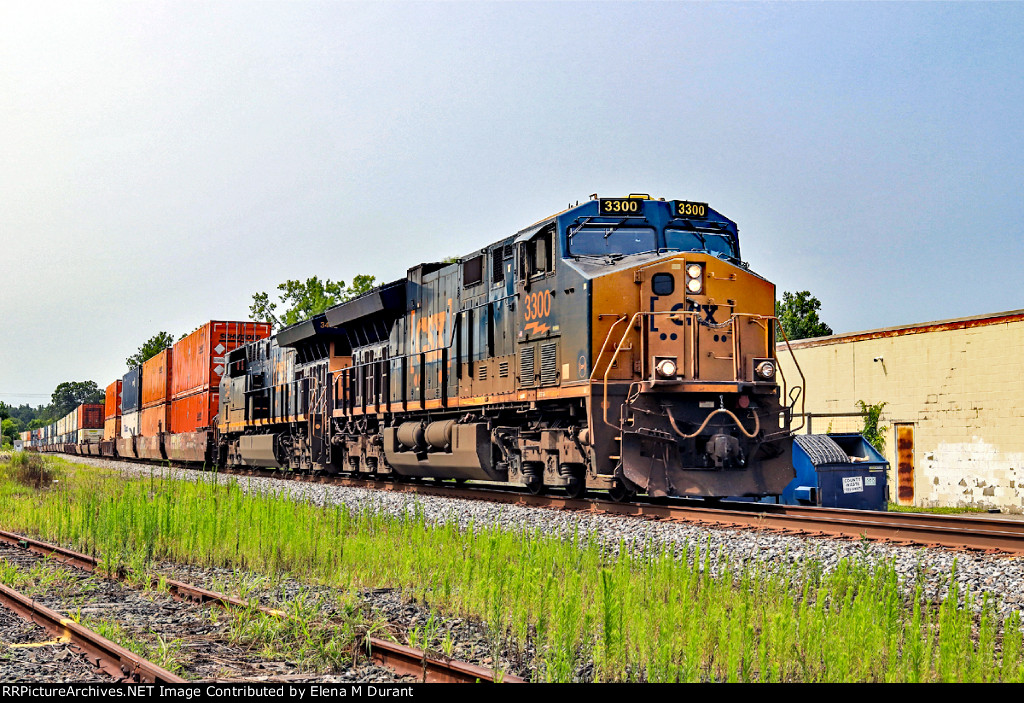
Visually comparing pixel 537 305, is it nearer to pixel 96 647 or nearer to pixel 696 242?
pixel 696 242

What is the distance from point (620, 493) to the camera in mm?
12844

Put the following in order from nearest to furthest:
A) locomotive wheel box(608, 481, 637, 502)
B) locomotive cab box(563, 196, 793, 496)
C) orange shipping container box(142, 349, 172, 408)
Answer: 1. locomotive cab box(563, 196, 793, 496)
2. locomotive wheel box(608, 481, 637, 502)
3. orange shipping container box(142, 349, 172, 408)

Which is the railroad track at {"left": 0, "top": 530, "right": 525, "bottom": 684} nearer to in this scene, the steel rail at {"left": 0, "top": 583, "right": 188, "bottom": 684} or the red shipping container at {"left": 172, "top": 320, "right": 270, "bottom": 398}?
the steel rail at {"left": 0, "top": 583, "right": 188, "bottom": 684}

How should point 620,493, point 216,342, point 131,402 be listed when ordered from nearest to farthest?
point 620,493 < point 216,342 < point 131,402

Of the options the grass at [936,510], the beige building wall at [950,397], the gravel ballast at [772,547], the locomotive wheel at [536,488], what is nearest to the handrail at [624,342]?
the gravel ballast at [772,547]

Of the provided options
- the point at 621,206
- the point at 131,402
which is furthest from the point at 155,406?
the point at 621,206

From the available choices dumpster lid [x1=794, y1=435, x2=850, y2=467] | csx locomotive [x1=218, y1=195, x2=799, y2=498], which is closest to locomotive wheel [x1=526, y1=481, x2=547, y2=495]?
csx locomotive [x1=218, y1=195, x2=799, y2=498]

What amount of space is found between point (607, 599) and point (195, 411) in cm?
3057

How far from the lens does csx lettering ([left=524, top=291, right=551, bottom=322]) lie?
13203 millimetres

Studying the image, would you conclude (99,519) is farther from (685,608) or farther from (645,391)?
(685,608)

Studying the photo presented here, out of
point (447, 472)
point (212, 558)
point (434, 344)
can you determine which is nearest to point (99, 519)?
point (212, 558)

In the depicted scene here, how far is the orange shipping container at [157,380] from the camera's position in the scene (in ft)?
125

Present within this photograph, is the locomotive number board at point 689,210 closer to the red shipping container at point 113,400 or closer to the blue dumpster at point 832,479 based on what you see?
the blue dumpster at point 832,479

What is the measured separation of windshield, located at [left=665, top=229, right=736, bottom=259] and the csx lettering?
1.85m
